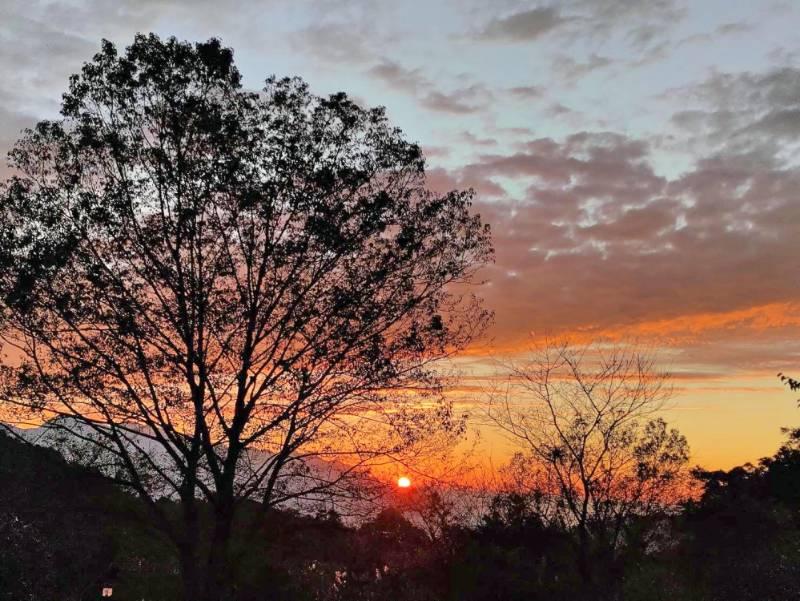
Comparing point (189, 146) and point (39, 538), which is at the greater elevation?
point (189, 146)

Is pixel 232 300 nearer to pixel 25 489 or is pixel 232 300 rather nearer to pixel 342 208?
pixel 342 208

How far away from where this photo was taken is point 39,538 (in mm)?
16297

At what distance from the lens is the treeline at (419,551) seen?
16797 mm

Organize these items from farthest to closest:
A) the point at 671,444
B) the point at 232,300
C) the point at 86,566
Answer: the point at 671,444, the point at 86,566, the point at 232,300

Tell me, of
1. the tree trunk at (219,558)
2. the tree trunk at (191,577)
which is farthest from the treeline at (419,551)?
the tree trunk at (191,577)

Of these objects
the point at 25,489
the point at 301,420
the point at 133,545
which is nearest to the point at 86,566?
the point at 25,489

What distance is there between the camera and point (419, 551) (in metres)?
21.3

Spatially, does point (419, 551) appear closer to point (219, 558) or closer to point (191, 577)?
point (219, 558)

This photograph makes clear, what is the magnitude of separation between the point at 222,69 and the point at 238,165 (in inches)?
87.7

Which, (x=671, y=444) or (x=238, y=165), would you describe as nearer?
(x=238, y=165)

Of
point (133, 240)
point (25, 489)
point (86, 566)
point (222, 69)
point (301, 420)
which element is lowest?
point (86, 566)

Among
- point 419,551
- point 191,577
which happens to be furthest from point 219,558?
point 419,551

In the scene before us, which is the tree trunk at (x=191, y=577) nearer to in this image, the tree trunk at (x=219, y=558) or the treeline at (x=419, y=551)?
the tree trunk at (x=219, y=558)

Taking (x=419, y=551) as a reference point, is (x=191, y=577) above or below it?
below
